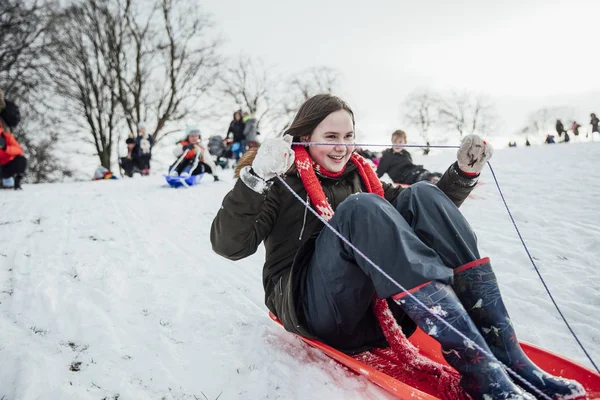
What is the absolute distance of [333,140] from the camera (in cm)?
178

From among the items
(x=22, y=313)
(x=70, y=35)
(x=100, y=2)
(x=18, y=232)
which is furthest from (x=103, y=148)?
(x=22, y=313)

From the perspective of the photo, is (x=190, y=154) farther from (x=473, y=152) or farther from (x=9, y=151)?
(x=473, y=152)

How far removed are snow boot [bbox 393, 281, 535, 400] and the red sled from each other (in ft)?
0.43

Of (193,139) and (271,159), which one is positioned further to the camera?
(193,139)

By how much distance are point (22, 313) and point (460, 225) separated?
209 cm

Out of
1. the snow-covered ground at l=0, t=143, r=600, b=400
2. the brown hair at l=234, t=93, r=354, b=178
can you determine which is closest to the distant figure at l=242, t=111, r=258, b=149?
the snow-covered ground at l=0, t=143, r=600, b=400

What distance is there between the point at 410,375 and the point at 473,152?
3.27 ft

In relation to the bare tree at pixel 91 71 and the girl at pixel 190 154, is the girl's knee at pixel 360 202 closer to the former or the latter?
the girl at pixel 190 154

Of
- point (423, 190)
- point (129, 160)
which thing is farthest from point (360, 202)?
point (129, 160)

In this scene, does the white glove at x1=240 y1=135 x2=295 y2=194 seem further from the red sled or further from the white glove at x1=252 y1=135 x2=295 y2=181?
the red sled

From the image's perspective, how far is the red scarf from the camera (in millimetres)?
1609

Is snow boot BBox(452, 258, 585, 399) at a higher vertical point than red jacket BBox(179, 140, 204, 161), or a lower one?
lower

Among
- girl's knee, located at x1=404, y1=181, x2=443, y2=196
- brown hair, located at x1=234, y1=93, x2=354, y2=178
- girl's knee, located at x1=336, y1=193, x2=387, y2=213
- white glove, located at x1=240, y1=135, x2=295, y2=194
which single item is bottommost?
girl's knee, located at x1=336, y1=193, x2=387, y2=213

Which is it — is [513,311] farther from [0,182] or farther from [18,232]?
[0,182]
